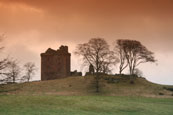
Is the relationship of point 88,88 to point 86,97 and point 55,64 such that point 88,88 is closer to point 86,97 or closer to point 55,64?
point 86,97

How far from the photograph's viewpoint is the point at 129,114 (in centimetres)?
3431

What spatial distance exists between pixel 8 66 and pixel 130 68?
138 feet

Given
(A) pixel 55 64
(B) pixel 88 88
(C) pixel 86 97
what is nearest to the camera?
(C) pixel 86 97

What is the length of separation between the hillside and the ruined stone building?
36.2 ft

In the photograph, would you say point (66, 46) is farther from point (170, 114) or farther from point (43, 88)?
point (170, 114)

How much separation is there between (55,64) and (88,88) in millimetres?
20801

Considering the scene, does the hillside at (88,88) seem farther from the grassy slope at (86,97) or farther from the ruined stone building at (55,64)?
the ruined stone building at (55,64)

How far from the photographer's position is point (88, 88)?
65.0m

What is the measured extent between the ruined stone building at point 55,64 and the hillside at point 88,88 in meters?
11.0

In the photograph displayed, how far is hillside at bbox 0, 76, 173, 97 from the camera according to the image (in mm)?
61406

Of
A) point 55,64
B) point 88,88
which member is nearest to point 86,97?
point 88,88

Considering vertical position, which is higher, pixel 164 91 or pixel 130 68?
pixel 130 68

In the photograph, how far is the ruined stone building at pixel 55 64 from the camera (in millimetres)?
82750

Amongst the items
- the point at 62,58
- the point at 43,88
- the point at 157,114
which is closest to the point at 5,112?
the point at 157,114
